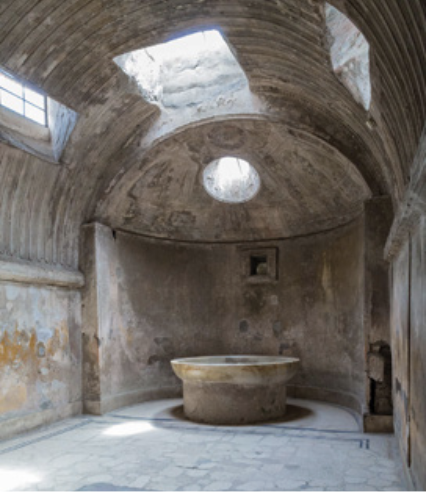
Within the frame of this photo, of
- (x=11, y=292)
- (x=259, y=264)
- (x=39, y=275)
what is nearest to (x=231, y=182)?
(x=259, y=264)

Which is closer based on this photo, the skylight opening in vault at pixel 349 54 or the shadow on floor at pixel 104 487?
the shadow on floor at pixel 104 487

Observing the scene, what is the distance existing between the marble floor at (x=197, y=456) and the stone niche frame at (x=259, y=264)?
3550mm

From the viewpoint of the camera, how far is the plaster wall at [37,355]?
721 cm

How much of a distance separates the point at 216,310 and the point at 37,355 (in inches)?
179

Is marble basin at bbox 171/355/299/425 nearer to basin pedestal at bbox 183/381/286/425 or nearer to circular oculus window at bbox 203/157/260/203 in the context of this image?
basin pedestal at bbox 183/381/286/425

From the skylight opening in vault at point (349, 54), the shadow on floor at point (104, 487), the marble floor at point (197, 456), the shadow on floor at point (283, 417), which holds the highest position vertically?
the skylight opening in vault at point (349, 54)

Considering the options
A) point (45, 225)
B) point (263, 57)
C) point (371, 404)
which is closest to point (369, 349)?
point (371, 404)

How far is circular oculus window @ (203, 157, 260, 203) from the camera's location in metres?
10.4

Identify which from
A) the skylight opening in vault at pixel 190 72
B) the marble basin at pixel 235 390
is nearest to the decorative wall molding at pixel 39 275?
the marble basin at pixel 235 390

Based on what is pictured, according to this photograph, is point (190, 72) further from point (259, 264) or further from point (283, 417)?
point (283, 417)

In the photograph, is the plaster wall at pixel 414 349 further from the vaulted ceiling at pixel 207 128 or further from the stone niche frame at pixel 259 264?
the stone niche frame at pixel 259 264

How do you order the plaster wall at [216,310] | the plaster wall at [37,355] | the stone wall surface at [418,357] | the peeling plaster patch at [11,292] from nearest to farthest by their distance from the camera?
the stone wall surface at [418,357] < the plaster wall at [37,355] < the peeling plaster patch at [11,292] < the plaster wall at [216,310]

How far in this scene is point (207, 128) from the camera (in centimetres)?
884

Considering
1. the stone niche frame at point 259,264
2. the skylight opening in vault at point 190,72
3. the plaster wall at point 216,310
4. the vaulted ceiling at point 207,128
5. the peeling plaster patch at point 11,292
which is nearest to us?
the vaulted ceiling at point 207,128
